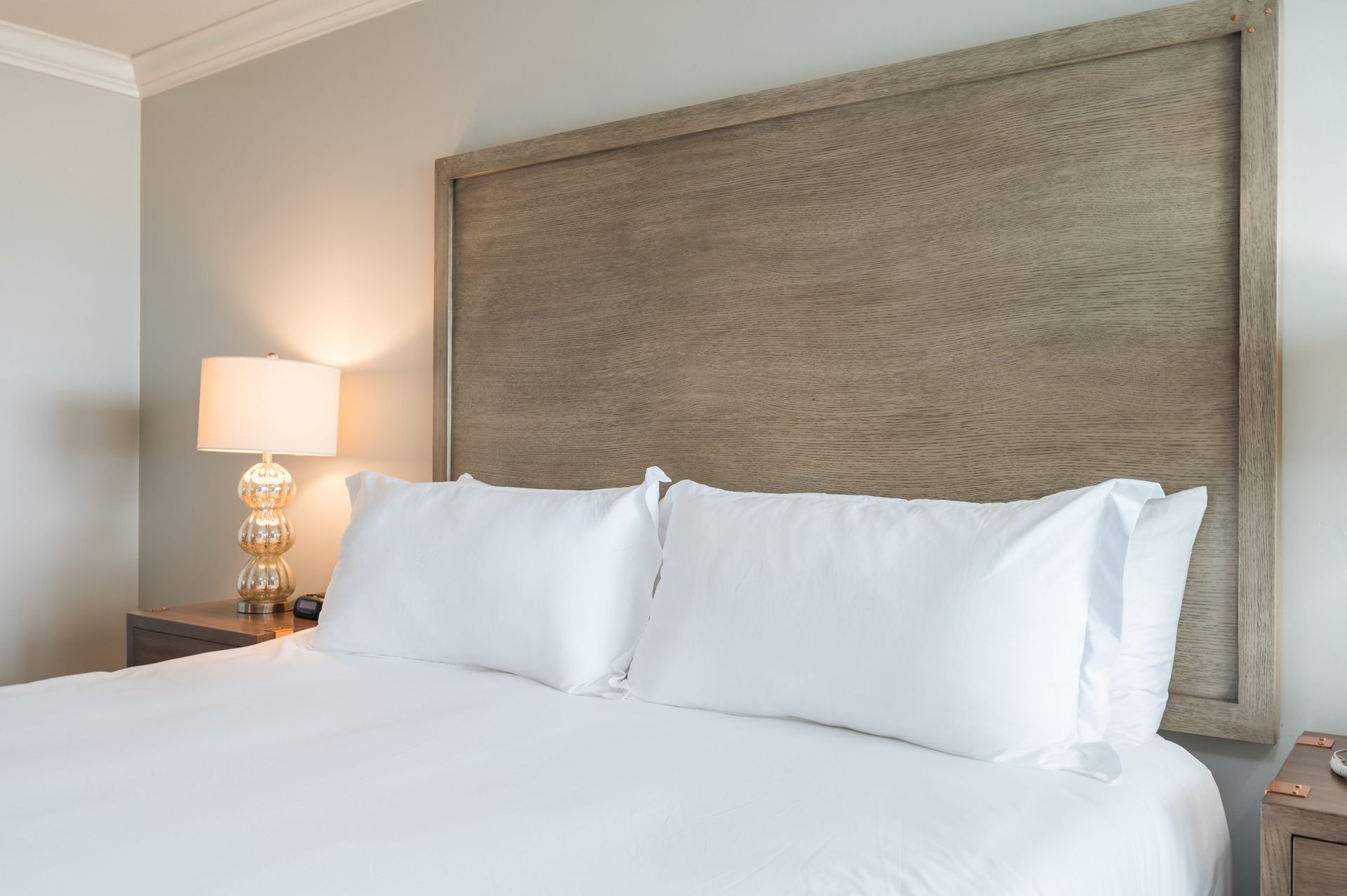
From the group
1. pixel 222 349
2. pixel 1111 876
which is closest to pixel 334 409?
pixel 222 349

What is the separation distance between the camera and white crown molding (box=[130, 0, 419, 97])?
3.03 metres

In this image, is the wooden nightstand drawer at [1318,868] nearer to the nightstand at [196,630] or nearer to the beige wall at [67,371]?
the nightstand at [196,630]

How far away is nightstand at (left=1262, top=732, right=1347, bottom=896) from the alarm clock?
2224mm

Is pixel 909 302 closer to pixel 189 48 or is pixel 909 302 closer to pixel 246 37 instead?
pixel 246 37

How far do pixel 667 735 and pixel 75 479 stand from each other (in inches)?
115

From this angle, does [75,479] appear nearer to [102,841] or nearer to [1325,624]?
[102,841]

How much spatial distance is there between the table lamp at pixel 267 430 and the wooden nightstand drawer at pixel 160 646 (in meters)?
0.18

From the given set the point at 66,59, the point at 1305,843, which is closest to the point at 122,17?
the point at 66,59

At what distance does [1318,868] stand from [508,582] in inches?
54.0

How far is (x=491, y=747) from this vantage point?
149 centimetres

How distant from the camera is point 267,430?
2.68 m

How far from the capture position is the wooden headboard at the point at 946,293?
1.69m

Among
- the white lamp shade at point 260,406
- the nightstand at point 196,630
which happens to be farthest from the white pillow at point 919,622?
the white lamp shade at point 260,406

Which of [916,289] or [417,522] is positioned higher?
[916,289]
